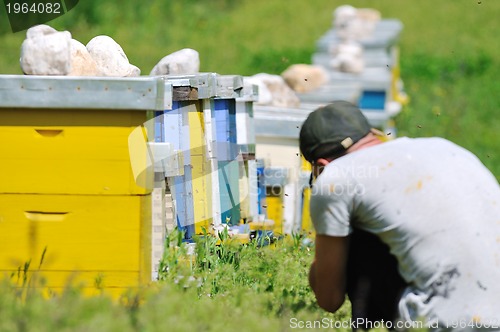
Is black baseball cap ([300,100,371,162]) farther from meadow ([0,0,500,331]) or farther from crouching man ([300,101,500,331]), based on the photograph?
meadow ([0,0,500,331])

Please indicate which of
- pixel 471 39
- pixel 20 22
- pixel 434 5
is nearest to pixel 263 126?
pixel 20 22

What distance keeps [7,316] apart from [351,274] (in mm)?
1013

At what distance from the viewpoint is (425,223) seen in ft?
8.02

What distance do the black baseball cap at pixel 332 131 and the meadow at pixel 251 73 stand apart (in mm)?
458

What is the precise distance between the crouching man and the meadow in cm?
30

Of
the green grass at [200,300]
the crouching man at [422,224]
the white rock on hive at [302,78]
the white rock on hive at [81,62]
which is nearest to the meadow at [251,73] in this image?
the green grass at [200,300]

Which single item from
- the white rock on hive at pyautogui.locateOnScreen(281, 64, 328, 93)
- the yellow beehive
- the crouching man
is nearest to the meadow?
the yellow beehive

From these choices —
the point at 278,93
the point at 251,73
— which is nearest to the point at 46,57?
the point at 278,93

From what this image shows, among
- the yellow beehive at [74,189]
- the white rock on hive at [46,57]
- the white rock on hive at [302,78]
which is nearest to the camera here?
the yellow beehive at [74,189]

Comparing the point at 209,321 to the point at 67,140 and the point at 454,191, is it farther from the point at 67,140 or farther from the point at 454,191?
the point at 67,140

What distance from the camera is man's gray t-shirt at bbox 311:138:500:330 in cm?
245

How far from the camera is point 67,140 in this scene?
2.90 meters

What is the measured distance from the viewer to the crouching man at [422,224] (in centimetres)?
245

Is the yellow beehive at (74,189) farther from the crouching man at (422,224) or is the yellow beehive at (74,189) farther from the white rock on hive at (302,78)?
the white rock on hive at (302,78)
